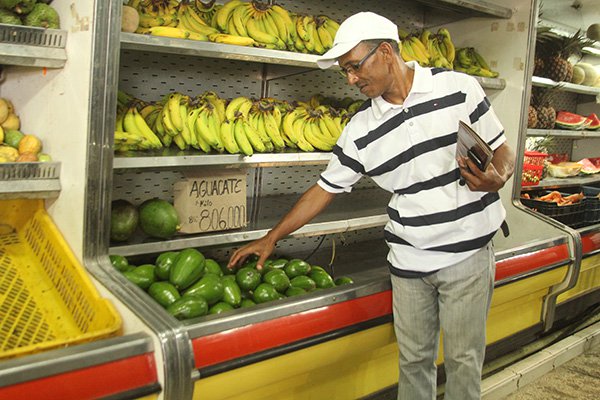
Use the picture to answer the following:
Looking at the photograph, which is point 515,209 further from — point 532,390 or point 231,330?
point 231,330

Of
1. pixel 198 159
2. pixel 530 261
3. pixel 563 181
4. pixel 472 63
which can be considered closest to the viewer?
pixel 198 159

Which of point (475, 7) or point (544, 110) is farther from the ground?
point (475, 7)

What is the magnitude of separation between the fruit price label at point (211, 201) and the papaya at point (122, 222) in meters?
0.21

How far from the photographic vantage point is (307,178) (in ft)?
12.3

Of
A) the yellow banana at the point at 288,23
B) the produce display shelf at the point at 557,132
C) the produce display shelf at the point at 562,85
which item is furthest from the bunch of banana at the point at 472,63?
the yellow banana at the point at 288,23

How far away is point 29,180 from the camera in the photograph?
2018mm

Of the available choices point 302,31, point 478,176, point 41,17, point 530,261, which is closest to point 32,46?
point 41,17

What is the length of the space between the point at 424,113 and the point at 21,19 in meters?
1.57

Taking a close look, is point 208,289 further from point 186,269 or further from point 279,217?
point 279,217

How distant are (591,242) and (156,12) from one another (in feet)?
11.1

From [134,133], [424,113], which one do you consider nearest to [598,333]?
[424,113]

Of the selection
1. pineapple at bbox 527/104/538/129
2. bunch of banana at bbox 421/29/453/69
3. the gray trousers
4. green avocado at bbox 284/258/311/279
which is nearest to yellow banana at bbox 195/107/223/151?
green avocado at bbox 284/258/311/279

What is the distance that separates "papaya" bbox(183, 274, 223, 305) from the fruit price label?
1.15ft

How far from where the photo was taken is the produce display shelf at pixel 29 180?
193 centimetres
